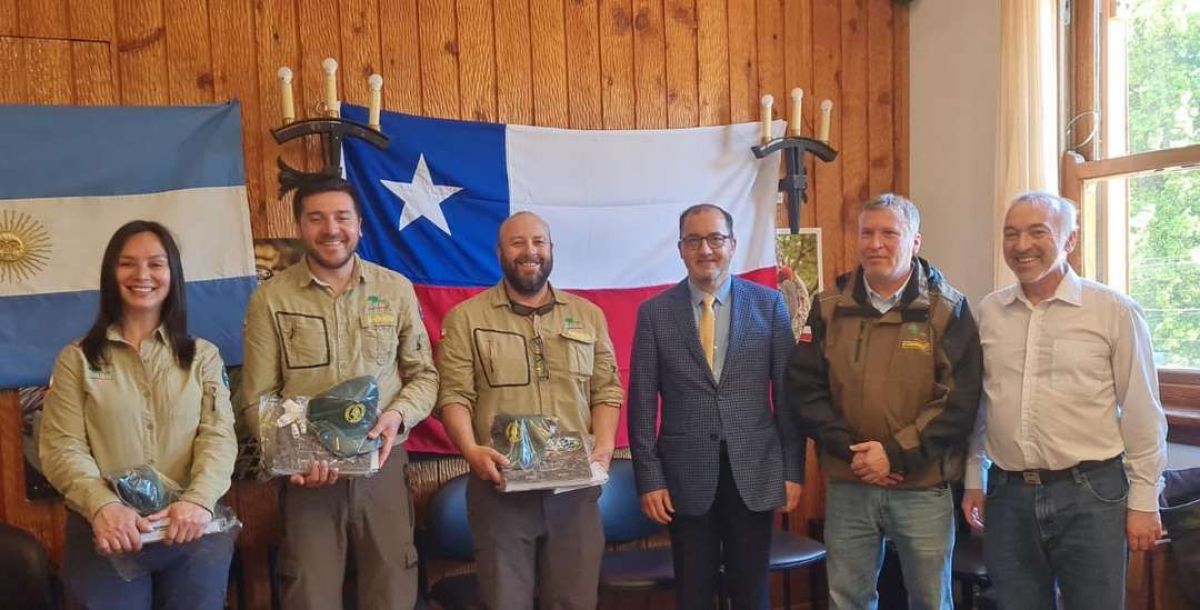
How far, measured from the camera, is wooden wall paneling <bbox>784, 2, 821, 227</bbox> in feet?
12.4

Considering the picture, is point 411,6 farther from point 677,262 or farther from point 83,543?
point 83,543

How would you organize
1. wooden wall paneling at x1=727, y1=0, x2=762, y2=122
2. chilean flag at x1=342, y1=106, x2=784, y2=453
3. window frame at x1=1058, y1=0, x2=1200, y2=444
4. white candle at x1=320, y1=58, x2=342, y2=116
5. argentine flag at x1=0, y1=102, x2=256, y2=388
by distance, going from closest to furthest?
1. argentine flag at x1=0, y1=102, x2=256, y2=388
2. white candle at x1=320, y1=58, x2=342, y2=116
3. chilean flag at x1=342, y1=106, x2=784, y2=453
4. window frame at x1=1058, y1=0, x2=1200, y2=444
5. wooden wall paneling at x1=727, y1=0, x2=762, y2=122

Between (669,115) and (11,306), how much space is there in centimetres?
238

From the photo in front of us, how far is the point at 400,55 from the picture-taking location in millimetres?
3162

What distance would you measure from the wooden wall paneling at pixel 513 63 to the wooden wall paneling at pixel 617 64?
312 mm

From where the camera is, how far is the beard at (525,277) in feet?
7.99

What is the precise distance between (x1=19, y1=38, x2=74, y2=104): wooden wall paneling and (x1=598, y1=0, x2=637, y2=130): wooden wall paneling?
5.98ft

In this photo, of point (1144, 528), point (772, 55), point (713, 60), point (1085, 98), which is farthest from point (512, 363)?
point (1085, 98)

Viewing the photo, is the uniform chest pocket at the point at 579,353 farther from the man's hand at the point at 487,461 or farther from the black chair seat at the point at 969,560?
the black chair seat at the point at 969,560

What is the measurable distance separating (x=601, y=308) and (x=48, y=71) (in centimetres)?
194

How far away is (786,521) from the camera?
3645mm

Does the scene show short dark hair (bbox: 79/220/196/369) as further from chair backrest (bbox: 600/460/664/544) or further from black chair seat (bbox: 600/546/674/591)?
chair backrest (bbox: 600/460/664/544)

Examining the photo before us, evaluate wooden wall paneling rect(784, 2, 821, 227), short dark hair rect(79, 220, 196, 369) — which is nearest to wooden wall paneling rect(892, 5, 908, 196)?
wooden wall paneling rect(784, 2, 821, 227)

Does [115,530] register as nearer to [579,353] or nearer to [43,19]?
[579,353]
